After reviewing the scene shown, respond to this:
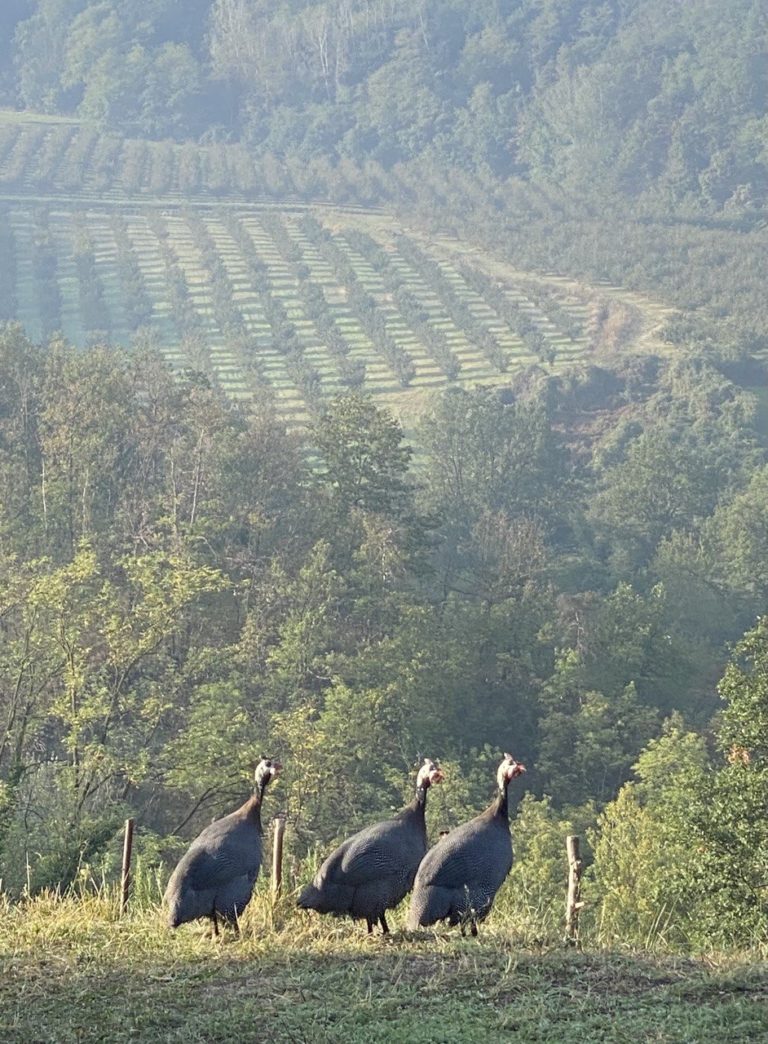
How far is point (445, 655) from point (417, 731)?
4160 millimetres

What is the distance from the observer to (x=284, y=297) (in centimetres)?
13112

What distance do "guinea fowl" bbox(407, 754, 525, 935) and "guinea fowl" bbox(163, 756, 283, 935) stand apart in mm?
1459

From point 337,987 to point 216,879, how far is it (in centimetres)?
196

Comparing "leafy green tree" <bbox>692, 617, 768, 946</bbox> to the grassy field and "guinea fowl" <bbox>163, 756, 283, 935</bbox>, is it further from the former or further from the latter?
"guinea fowl" <bbox>163, 756, 283, 935</bbox>

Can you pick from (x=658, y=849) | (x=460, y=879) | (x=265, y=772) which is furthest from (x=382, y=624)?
(x=460, y=879)

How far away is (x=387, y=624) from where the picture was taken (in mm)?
51656

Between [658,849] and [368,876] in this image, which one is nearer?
[368,876]

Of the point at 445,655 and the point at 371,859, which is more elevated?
the point at 371,859

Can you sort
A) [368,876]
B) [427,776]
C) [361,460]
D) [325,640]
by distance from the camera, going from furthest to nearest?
[361,460] < [325,640] < [427,776] < [368,876]

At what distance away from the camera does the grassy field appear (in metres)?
9.44

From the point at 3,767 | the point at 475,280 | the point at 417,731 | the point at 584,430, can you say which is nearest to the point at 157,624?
the point at 3,767

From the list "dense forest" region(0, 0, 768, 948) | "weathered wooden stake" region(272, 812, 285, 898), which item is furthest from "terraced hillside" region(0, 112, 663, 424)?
"weathered wooden stake" region(272, 812, 285, 898)

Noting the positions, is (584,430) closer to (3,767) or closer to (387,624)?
(387,624)

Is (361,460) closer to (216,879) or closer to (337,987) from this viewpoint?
(216,879)
